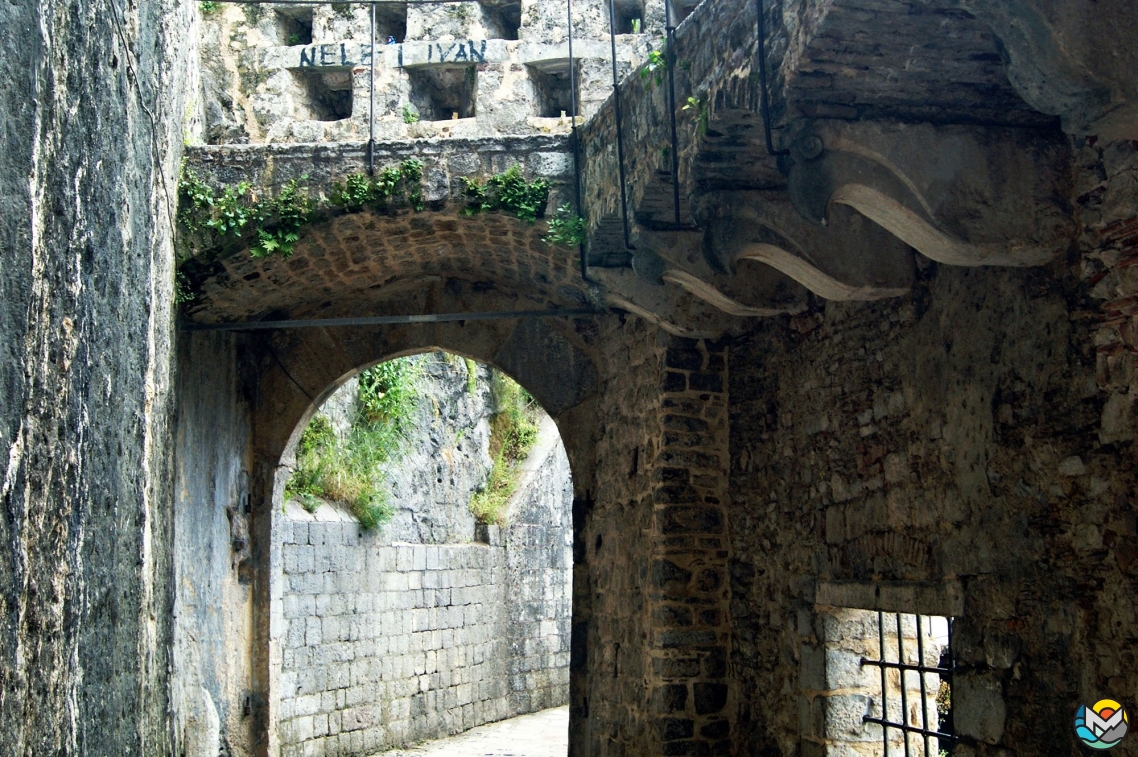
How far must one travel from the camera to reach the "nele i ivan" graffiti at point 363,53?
616cm

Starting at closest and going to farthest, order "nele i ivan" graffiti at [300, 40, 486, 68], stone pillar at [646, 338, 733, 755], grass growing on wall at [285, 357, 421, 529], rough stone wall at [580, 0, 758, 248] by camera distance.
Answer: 1. rough stone wall at [580, 0, 758, 248]
2. stone pillar at [646, 338, 733, 755]
3. "nele i ivan" graffiti at [300, 40, 486, 68]
4. grass growing on wall at [285, 357, 421, 529]

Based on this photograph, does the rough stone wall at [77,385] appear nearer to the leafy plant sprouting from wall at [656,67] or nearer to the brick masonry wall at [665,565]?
the leafy plant sprouting from wall at [656,67]

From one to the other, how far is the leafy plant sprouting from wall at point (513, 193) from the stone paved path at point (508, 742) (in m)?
4.68

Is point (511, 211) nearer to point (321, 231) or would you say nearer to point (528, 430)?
point (321, 231)

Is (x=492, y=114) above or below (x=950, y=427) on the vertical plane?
above

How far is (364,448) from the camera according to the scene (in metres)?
9.95

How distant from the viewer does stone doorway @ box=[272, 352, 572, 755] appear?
Result: 29.2ft

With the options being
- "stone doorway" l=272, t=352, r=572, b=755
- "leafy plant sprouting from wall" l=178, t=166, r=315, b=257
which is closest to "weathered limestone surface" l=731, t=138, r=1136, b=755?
"leafy plant sprouting from wall" l=178, t=166, r=315, b=257

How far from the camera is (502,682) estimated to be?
11.4 metres

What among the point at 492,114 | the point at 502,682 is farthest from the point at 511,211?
the point at 502,682

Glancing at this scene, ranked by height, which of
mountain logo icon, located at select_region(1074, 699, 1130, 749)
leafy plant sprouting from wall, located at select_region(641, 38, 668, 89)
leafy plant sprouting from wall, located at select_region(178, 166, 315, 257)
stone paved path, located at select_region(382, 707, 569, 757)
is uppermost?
leafy plant sprouting from wall, located at select_region(641, 38, 668, 89)

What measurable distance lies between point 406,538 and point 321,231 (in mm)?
4730

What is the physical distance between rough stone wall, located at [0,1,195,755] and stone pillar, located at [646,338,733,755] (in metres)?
2.66

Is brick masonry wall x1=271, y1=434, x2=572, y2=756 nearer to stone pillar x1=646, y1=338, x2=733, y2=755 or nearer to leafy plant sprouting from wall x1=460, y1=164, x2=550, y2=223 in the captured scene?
A: stone pillar x1=646, y1=338, x2=733, y2=755
